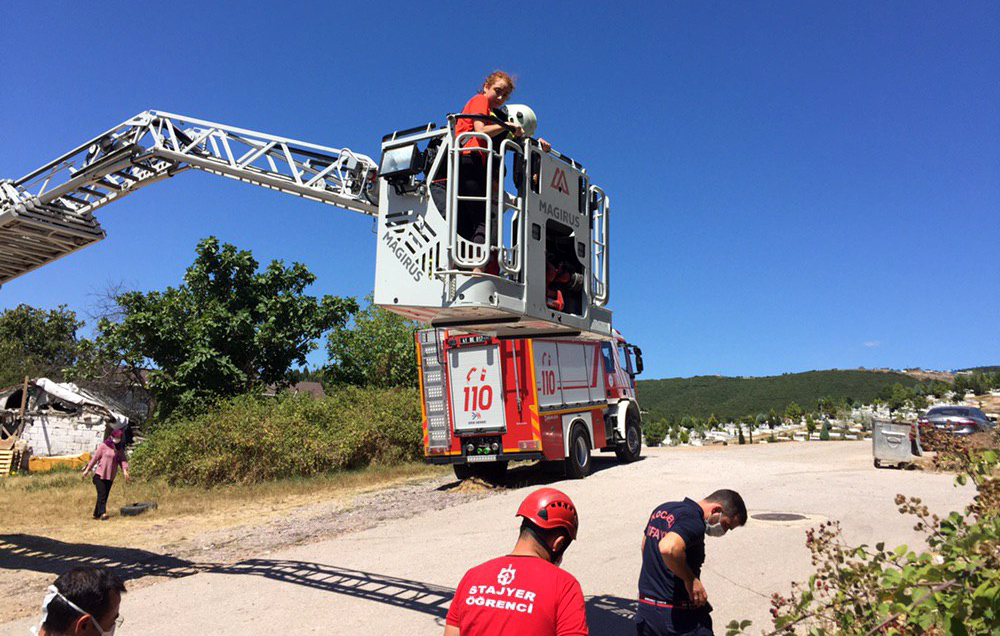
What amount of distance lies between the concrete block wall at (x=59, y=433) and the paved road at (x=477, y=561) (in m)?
21.3

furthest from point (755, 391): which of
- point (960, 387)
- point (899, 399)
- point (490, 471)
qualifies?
point (490, 471)

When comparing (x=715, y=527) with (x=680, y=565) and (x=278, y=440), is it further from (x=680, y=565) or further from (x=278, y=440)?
(x=278, y=440)

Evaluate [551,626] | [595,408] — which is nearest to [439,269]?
[551,626]

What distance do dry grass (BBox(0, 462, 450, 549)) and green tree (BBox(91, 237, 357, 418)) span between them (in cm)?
402

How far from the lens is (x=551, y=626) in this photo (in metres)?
2.72

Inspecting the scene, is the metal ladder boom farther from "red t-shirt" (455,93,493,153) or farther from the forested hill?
the forested hill

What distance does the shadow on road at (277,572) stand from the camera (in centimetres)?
680

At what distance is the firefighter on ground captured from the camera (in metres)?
2.72

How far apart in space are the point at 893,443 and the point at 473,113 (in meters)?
15.8

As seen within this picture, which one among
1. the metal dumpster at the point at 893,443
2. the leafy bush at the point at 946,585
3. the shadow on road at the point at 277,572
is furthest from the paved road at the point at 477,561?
the leafy bush at the point at 946,585

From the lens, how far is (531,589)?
9.05ft

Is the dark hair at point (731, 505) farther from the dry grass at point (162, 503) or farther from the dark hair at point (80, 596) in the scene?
the dry grass at point (162, 503)

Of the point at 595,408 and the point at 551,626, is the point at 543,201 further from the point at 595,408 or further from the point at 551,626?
the point at 595,408

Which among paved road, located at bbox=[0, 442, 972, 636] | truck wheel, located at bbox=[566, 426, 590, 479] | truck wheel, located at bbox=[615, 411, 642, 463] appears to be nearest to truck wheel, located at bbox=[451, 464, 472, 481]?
paved road, located at bbox=[0, 442, 972, 636]
